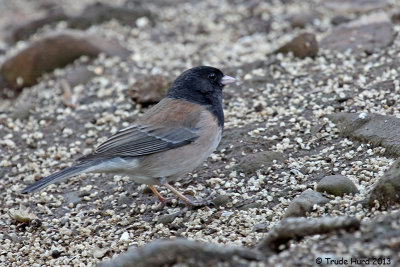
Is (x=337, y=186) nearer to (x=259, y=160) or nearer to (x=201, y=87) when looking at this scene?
(x=259, y=160)

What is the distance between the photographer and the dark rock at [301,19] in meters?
6.57

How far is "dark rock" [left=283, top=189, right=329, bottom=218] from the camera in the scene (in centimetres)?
341

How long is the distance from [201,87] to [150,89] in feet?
3.60

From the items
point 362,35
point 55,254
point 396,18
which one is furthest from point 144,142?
point 396,18

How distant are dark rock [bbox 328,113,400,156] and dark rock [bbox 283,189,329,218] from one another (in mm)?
695

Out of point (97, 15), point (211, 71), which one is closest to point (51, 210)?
point (211, 71)

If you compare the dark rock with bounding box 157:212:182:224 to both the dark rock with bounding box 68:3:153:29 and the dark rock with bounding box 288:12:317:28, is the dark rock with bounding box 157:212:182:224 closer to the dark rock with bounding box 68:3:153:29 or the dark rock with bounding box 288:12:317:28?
the dark rock with bounding box 288:12:317:28

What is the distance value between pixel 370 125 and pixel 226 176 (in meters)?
1.04

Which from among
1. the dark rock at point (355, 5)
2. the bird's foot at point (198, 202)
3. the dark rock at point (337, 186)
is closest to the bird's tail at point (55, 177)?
the bird's foot at point (198, 202)

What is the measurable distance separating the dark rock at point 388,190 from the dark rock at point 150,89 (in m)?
2.52

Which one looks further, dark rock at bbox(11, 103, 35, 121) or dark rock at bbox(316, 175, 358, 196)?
dark rock at bbox(11, 103, 35, 121)

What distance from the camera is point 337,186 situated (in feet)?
11.8

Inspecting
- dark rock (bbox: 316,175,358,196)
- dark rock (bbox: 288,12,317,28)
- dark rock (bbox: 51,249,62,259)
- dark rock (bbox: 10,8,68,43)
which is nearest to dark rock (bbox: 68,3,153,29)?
dark rock (bbox: 10,8,68,43)

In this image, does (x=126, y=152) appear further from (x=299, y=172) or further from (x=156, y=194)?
(x=299, y=172)
